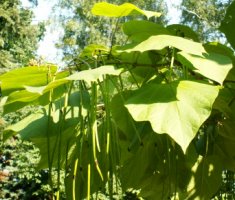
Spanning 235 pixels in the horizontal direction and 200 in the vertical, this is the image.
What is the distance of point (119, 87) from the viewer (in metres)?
0.57

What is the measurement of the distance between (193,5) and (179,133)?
10.6m

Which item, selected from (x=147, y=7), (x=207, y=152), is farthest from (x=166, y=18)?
(x=207, y=152)

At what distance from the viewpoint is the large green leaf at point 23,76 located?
555 mm

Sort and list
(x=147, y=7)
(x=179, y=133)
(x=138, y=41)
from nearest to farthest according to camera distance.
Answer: (x=179, y=133) → (x=138, y=41) → (x=147, y=7)

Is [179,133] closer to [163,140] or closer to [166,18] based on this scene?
[163,140]

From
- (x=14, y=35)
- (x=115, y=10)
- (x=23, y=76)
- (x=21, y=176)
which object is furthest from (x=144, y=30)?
(x=14, y=35)

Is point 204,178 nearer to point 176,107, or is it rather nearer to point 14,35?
point 176,107

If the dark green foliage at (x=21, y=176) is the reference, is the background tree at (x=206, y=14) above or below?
above

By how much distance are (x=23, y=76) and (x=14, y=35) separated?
7.87 metres

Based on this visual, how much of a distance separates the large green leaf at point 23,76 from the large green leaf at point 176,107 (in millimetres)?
134

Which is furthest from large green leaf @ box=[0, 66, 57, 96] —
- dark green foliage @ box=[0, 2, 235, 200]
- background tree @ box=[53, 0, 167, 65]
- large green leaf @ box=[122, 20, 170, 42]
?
Result: background tree @ box=[53, 0, 167, 65]

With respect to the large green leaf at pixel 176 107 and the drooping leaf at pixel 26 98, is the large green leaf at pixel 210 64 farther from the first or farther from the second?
the drooping leaf at pixel 26 98

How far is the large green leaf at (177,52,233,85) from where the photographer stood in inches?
18.5

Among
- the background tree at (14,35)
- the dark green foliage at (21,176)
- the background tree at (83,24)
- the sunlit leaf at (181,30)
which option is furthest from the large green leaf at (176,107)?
the background tree at (83,24)
